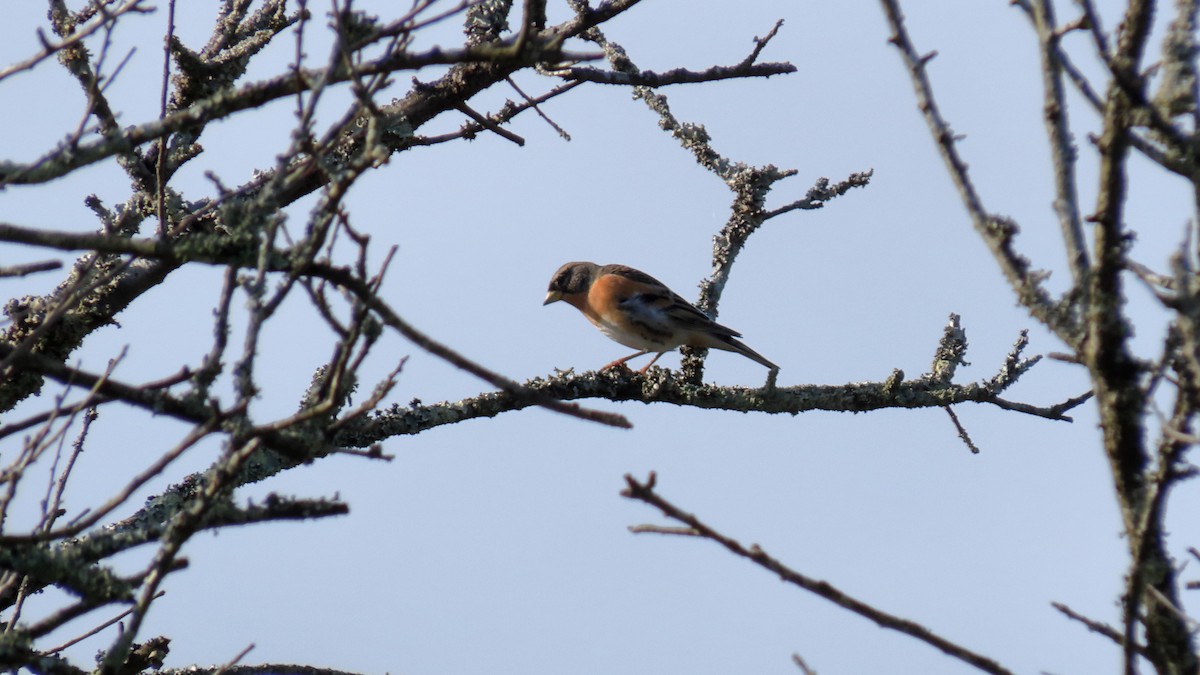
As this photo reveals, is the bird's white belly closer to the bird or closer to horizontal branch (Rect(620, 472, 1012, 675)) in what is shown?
the bird

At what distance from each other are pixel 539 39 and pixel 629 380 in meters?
3.46

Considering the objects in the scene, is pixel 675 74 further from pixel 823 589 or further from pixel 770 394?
pixel 823 589

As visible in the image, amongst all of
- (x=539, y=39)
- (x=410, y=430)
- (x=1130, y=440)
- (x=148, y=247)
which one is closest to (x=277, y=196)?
(x=148, y=247)

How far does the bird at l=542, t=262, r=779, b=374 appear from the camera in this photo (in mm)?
7316

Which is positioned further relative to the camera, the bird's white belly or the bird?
the bird's white belly

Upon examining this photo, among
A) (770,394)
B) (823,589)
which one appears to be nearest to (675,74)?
(770,394)

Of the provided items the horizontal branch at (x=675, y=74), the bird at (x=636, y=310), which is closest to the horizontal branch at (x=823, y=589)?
the horizontal branch at (x=675, y=74)

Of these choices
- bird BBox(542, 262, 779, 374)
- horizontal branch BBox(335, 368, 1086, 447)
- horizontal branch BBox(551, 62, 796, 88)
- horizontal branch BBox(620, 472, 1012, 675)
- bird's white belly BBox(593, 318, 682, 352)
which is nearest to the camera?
horizontal branch BBox(620, 472, 1012, 675)

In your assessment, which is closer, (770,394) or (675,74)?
(675,74)

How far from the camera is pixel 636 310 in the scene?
27.5ft

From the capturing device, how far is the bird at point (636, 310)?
7.32 metres

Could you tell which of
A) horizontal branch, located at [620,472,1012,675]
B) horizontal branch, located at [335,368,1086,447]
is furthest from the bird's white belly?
horizontal branch, located at [620,472,1012,675]

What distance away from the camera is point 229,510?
2695 millimetres

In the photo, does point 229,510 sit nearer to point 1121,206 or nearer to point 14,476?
point 14,476
